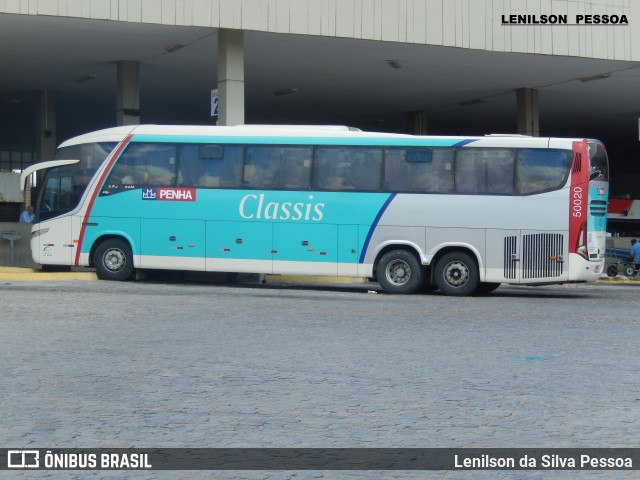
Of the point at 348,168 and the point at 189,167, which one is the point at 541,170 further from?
the point at 189,167

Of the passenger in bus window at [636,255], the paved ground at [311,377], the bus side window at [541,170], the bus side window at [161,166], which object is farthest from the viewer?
the passenger in bus window at [636,255]

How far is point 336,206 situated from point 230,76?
5693mm

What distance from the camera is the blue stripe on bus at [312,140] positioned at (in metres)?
22.7

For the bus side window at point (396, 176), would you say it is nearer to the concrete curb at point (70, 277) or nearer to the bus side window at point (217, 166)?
the concrete curb at point (70, 277)

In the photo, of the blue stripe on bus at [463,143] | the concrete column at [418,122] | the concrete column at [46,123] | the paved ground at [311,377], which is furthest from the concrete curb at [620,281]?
the concrete column at [46,123]

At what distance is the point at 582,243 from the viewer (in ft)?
71.4

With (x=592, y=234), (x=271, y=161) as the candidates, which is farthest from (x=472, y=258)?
(x=271, y=161)

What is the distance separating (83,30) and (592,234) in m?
13.0

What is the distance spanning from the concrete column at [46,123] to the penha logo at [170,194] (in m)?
17.4

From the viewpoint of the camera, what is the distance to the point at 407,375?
1018 centimetres

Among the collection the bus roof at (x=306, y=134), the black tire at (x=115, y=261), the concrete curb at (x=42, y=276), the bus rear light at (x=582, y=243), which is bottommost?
the concrete curb at (x=42, y=276)

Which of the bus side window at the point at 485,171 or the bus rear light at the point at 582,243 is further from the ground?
the bus side window at the point at 485,171

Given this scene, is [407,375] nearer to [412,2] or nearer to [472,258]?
[472,258]

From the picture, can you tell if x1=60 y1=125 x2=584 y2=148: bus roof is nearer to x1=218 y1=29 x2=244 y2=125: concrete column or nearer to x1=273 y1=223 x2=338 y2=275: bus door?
x1=273 y1=223 x2=338 y2=275: bus door
